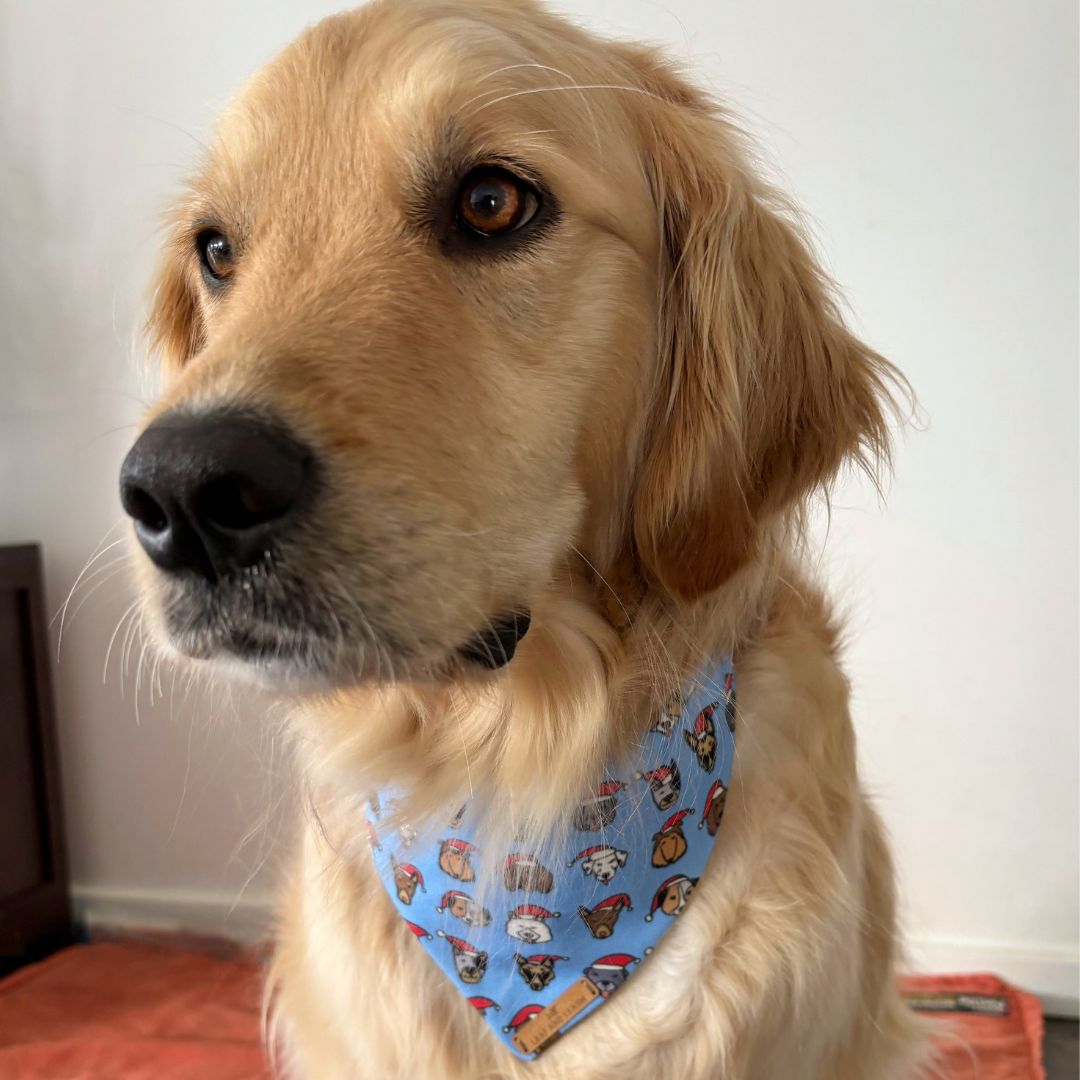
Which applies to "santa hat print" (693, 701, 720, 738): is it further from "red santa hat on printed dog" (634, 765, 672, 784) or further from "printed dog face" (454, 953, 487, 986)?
"printed dog face" (454, 953, 487, 986)

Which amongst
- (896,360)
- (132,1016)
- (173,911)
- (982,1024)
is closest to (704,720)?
→ (896,360)

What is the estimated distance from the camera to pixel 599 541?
1.02 m

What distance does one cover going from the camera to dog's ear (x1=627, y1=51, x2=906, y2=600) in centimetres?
101

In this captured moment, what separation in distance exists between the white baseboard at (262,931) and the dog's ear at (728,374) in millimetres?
1554

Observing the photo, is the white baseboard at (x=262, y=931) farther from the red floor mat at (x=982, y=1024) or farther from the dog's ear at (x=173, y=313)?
the dog's ear at (x=173, y=313)

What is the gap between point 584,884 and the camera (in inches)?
44.1

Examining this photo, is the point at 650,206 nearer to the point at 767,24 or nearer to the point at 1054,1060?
the point at 767,24

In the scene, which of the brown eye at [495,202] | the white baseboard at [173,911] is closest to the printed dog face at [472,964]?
the brown eye at [495,202]

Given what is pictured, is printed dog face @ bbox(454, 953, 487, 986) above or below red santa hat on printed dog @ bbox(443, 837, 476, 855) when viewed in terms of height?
below

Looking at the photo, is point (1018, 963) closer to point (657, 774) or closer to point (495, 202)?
point (657, 774)

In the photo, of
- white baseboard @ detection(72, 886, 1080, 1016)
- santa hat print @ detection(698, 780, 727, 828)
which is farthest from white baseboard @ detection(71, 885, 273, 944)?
santa hat print @ detection(698, 780, 727, 828)

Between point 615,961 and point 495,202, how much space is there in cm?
82

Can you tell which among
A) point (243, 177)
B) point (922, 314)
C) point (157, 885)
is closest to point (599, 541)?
point (243, 177)

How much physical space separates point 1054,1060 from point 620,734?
5.20 ft
